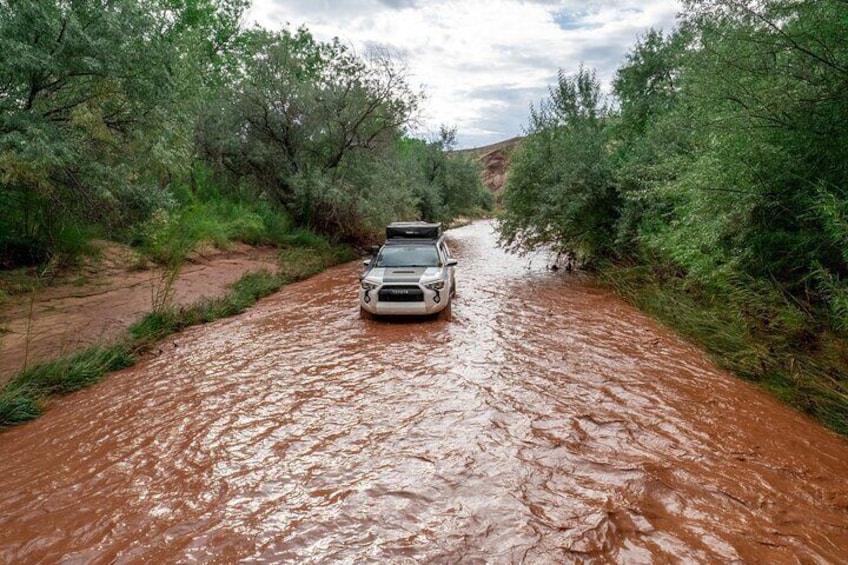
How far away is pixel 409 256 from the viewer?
11.1m

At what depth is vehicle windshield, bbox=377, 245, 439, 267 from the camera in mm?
10906

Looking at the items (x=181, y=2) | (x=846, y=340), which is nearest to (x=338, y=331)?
(x=846, y=340)

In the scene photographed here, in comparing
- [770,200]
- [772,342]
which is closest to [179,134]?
[770,200]

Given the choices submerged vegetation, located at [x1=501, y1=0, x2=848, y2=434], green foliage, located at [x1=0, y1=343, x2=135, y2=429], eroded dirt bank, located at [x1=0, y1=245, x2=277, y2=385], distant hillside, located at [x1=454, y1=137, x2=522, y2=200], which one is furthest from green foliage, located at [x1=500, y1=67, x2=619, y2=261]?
distant hillside, located at [x1=454, y1=137, x2=522, y2=200]

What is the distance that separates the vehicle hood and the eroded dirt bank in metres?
4.49

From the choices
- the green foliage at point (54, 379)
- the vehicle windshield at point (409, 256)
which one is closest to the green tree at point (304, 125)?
the vehicle windshield at point (409, 256)

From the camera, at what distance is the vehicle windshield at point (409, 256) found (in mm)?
10906

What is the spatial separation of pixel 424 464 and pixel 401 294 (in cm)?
564

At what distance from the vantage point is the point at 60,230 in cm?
1172

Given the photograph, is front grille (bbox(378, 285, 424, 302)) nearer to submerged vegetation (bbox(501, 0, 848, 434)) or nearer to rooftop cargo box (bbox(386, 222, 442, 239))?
rooftop cargo box (bbox(386, 222, 442, 239))

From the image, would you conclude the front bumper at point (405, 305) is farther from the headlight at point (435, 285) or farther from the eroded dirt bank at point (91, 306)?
the eroded dirt bank at point (91, 306)

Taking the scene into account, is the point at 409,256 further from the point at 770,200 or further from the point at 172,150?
the point at 770,200

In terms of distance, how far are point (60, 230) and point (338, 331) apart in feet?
27.1

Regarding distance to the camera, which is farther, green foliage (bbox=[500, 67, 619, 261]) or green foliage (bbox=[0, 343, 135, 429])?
green foliage (bbox=[500, 67, 619, 261])
